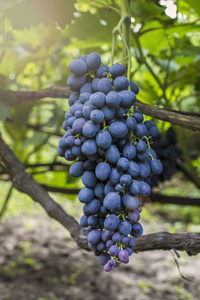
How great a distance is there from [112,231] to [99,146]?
0.15 metres

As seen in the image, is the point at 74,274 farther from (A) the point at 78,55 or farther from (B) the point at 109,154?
(B) the point at 109,154

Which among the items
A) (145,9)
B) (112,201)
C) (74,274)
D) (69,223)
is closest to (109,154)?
(112,201)

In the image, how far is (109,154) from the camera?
49 centimetres

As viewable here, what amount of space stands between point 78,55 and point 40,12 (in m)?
0.70

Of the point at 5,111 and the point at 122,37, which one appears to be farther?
the point at 5,111

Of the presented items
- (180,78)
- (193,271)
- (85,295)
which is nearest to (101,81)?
(180,78)

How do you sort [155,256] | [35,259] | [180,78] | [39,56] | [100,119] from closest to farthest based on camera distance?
[100,119]
[180,78]
[39,56]
[35,259]
[155,256]

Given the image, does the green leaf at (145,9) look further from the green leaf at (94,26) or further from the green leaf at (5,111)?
the green leaf at (5,111)

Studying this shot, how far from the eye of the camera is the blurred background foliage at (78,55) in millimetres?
874

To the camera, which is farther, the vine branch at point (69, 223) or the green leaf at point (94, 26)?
the green leaf at point (94, 26)

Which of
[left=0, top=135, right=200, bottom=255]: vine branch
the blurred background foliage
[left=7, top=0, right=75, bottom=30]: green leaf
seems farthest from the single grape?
[left=7, top=0, right=75, bottom=30]: green leaf

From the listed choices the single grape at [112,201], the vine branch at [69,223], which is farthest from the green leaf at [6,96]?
the single grape at [112,201]

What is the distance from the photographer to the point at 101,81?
50cm

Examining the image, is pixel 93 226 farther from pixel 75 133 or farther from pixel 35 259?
pixel 35 259
